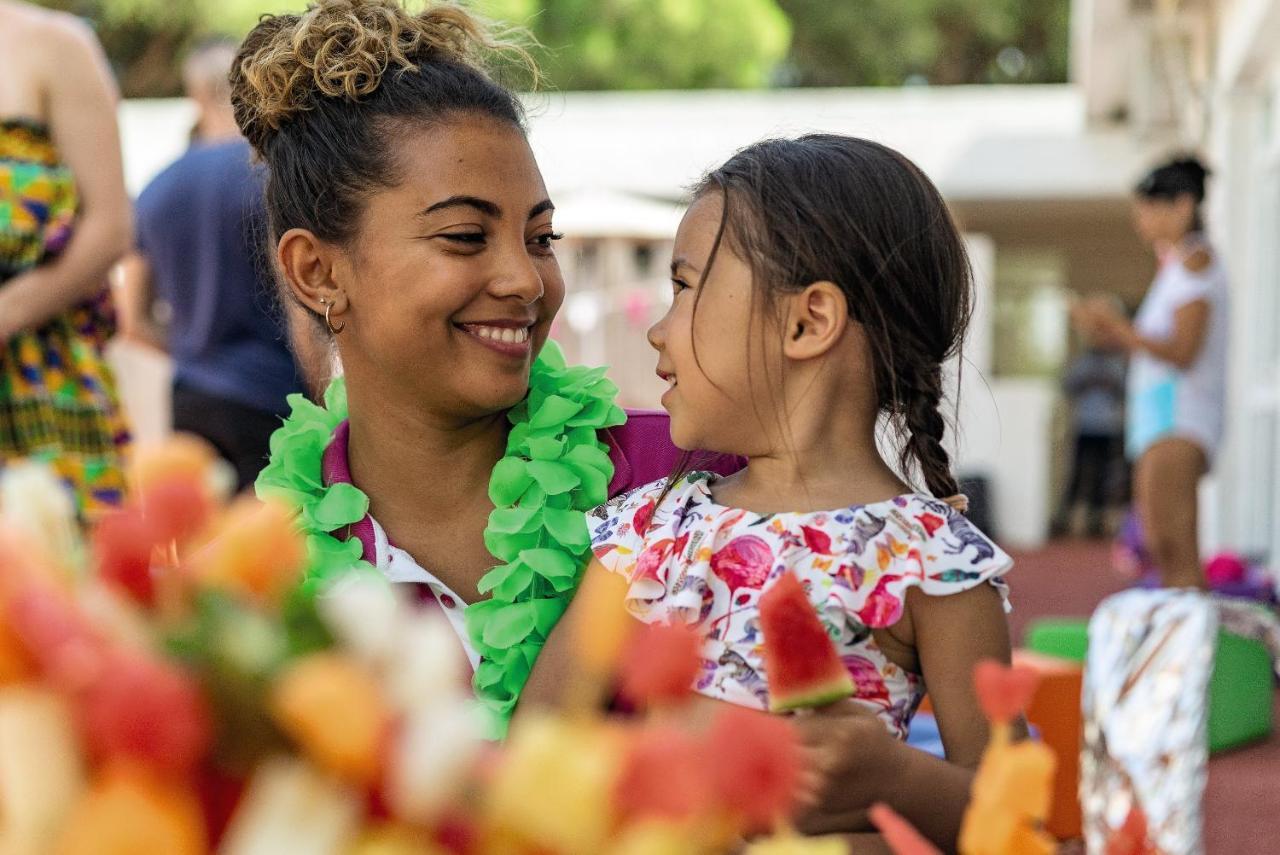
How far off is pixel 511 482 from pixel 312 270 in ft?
1.36

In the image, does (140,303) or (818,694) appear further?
(140,303)

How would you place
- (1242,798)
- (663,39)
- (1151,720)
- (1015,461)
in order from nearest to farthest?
(1151,720) → (1242,798) → (1015,461) → (663,39)

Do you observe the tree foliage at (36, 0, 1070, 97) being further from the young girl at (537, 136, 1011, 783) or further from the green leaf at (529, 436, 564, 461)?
the young girl at (537, 136, 1011, 783)

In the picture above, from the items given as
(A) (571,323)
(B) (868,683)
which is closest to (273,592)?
(B) (868,683)

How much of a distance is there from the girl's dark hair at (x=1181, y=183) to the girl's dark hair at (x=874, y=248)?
177 inches

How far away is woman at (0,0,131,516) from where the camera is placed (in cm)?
283

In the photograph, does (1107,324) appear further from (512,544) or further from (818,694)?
(818,694)

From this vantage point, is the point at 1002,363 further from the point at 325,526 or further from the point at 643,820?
the point at 643,820

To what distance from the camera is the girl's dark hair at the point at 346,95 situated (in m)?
2.01

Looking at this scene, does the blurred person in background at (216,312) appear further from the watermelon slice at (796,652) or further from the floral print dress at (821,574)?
the watermelon slice at (796,652)

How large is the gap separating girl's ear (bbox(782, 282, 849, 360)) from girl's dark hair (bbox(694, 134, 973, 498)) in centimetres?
1

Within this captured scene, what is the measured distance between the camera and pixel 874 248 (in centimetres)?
168

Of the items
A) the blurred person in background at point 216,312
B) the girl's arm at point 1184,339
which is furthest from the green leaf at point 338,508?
the girl's arm at point 1184,339

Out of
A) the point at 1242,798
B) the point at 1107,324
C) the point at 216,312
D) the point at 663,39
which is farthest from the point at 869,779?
the point at 663,39
